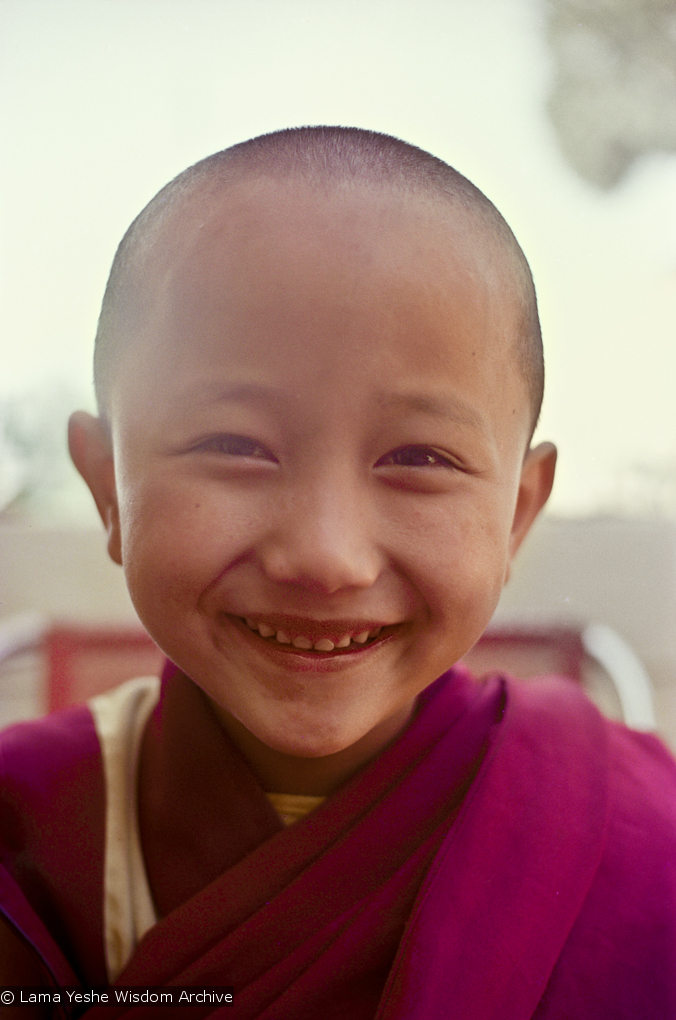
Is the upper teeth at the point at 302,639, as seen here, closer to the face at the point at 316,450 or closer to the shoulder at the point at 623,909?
the face at the point at 316,450

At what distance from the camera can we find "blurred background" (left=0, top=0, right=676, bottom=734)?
1.97 feet

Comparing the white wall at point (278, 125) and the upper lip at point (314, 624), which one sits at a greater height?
the white wall at point (278, 125)

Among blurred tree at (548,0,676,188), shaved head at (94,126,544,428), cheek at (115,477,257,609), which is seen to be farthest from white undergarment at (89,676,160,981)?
blurred tree at (548,0,676,188)

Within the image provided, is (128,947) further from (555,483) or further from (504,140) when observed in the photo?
(504,140)

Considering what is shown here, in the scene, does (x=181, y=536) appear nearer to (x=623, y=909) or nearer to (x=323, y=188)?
(x=323, y=188)

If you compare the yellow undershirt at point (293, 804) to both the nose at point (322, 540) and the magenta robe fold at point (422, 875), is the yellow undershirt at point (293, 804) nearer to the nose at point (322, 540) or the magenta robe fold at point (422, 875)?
the magenta robe fold at point (422, 875)

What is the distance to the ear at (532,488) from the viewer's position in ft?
2.12

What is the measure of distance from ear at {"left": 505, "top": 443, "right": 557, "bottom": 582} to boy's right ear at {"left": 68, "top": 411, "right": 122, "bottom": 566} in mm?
329

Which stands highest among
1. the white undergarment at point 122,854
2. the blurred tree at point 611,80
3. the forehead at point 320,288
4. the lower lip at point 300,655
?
the blurred tree at point 611,80

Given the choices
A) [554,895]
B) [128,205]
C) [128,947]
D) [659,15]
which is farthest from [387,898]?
[659,15]

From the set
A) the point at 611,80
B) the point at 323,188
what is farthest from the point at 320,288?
the point at 611,80

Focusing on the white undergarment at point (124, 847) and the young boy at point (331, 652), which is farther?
the white undergarment at point (124, 847)

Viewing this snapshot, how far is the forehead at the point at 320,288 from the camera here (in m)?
0.50

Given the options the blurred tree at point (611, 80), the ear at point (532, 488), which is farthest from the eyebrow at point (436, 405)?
the blurred tree at point (611, 80)
